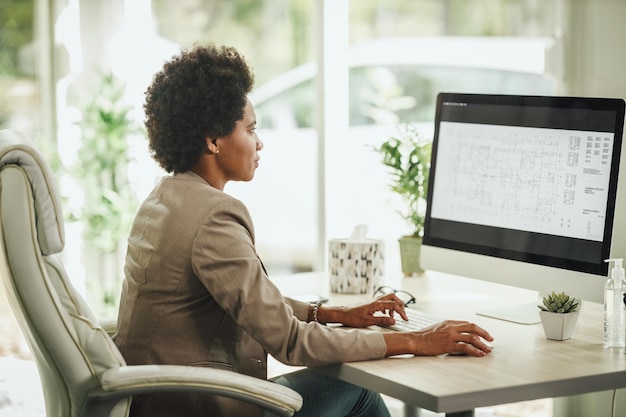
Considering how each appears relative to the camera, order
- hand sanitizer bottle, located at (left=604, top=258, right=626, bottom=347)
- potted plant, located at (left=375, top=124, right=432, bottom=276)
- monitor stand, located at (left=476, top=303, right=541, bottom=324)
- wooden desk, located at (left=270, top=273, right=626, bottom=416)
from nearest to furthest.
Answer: wooden desk, located at (left=270, top=273, right=626, bottom=416)
hand sanitizer bottle, located at (left=604, top=258, right=626, bottom=347)
monitor stand, located at (left=476, top=303, right=541, bottom=324)
potted plant, located at (left=375, top=124, right=432, bottom=276)

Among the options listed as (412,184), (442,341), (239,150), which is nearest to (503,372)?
(442,341)

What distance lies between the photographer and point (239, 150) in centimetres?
196

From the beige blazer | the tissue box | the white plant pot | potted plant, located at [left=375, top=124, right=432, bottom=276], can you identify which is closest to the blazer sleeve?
the beige blazer

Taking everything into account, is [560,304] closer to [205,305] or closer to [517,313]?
[517,313]

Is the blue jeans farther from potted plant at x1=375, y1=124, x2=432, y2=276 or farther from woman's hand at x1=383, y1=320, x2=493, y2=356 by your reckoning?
potted plant at x1=375, y1=124, x2=432, y2=276

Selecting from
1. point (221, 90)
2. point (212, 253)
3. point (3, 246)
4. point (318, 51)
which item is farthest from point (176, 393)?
point (318, 51)

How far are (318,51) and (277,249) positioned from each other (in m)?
0.83

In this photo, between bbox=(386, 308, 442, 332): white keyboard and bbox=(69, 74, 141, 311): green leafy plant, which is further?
bbox=(69, 74, 141, 311): green leafy plant

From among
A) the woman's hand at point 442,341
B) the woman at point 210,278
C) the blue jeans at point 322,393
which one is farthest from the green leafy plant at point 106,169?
the woman's hand at point 442,341

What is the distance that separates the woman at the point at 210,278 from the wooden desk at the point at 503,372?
53 mm

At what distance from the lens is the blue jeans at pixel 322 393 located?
2.03 m

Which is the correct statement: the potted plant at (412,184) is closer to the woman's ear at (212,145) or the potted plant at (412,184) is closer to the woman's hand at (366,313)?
the woman's hand at (366,313)

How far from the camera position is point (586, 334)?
2.02 metres

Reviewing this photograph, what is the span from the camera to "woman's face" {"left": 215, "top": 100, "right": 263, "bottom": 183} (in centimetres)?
195
